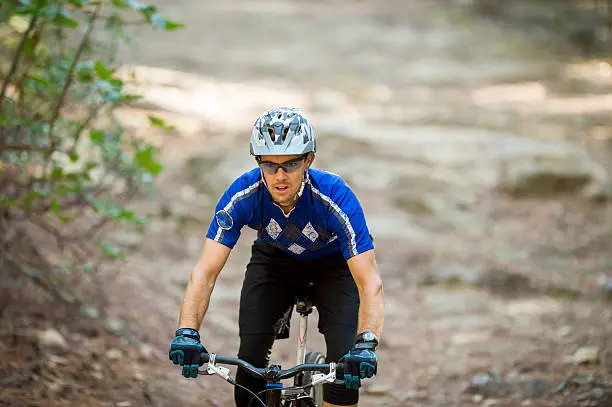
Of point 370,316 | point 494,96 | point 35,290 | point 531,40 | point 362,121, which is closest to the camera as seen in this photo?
point 370,316

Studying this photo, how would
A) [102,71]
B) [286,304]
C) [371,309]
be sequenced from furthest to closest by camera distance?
1. [102,71]
2. [286,304]
3. [371,309]

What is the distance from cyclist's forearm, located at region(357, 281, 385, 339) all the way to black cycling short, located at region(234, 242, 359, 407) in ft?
0.97

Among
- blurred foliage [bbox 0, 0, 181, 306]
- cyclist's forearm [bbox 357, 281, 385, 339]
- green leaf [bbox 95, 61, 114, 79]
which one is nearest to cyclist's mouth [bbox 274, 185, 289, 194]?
cyclist's forearm [bbox 357, 281, 385, 339]

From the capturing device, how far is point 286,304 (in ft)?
15.3

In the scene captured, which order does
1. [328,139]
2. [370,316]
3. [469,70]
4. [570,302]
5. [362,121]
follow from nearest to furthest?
[370,316]
[570,302]
[328,139]
[362,121]
[469,70]

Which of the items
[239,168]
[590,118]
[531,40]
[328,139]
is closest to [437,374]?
[239,168]

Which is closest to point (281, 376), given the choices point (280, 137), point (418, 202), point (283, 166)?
point (283, 166)

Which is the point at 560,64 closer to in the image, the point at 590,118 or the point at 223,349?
the point at 590,118

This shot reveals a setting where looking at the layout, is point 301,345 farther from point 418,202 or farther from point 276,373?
point 418,202

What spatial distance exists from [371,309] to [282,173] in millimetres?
863

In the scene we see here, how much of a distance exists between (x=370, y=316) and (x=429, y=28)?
2344 cm

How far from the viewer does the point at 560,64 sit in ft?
71.3

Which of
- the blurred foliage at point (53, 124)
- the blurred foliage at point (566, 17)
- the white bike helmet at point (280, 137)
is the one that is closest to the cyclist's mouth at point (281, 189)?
the white bike helmet at point (280, 137)

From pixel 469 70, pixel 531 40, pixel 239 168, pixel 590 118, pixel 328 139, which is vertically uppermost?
pixel 531 40
